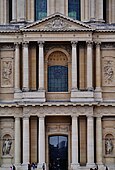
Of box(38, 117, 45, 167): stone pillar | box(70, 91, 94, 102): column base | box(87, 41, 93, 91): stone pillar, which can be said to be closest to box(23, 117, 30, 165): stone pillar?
box(38, 117, 45, 167): stone pillar

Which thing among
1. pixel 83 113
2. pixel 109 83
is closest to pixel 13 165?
pixel 83 113

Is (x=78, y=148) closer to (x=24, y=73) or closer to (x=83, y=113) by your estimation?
(x=83, y=113)

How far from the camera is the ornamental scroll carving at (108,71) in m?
50.5

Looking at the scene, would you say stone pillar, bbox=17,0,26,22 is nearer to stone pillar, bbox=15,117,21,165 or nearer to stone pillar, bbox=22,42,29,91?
stone pillar, bbox=22,42,29,91

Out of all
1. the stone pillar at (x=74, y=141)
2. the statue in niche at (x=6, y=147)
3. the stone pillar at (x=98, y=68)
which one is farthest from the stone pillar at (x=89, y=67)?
the statue in niche at (x=6, y=147)

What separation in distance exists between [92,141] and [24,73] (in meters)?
7.15

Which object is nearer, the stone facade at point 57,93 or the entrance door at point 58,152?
the stone facade at point 57,93

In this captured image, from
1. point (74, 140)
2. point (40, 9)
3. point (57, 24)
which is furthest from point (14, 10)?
point (74, 140)

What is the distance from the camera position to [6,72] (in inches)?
1984

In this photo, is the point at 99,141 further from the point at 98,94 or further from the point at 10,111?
the point at 10,111

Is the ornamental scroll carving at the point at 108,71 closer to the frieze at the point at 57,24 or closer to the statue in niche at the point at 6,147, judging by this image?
the frieze at the point at 57,24

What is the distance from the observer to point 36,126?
4972cm

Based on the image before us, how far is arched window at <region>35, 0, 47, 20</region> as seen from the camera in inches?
2053

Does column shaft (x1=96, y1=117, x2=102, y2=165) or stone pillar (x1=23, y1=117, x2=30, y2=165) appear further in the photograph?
column shaft (x1=96, y1=117, x2=102, y2=165)
